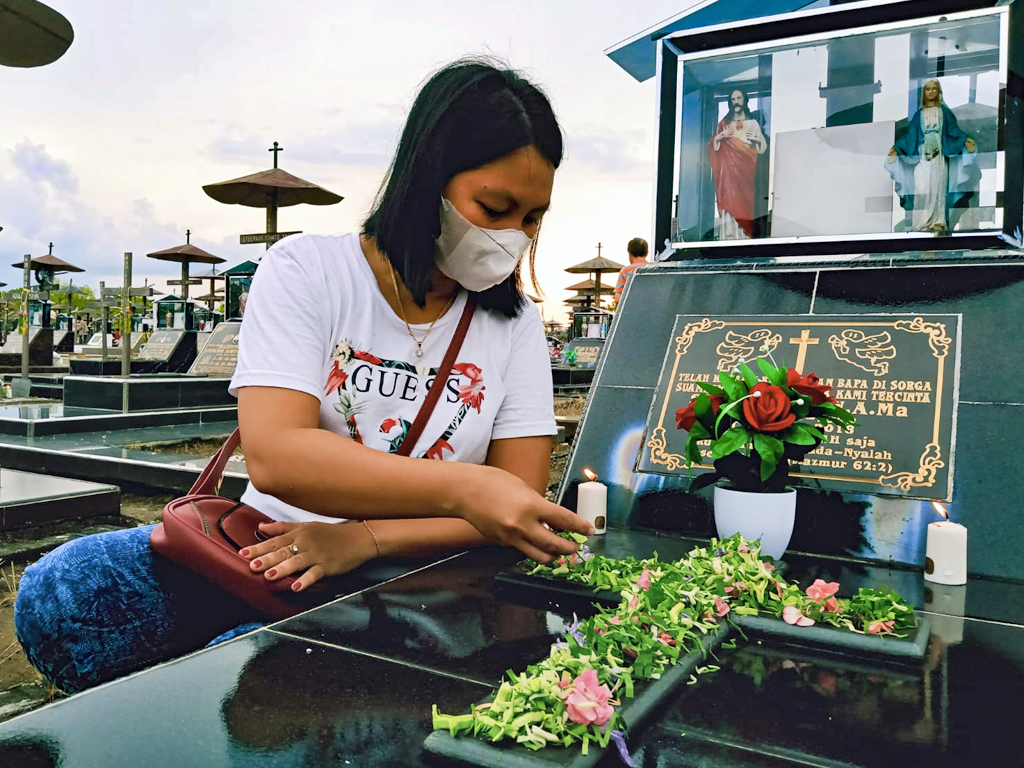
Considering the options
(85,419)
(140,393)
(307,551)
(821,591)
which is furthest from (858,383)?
(140,393)

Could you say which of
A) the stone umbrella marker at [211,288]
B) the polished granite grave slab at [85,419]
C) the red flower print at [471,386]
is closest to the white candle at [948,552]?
the red flower print at [471,386]

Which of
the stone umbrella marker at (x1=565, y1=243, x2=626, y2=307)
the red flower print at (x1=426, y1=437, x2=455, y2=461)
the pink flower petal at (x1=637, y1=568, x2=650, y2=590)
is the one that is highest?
the stone umbrella marker at (x1=565, y1=243, x2=626, y2=307)

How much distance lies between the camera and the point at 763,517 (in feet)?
6.47

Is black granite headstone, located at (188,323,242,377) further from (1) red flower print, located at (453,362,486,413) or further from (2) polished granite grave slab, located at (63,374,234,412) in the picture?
(1) red flower print, located at (453,362,486,413)

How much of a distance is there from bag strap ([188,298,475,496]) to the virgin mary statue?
2.84 metres

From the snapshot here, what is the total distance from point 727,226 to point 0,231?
6690 mm

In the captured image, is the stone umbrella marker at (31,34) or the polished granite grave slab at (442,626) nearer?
the polished granite grave slab at (442,626)

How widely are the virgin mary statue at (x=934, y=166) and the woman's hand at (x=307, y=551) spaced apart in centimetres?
324

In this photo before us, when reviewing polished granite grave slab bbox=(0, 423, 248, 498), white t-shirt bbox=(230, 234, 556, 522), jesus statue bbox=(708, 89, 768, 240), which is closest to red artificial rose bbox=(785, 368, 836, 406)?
white t-shirt bbox=(230, 234, 556, 522)

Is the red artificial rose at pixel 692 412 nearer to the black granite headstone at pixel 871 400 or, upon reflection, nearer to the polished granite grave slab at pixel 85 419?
the black granite headstone at pixel 871 400

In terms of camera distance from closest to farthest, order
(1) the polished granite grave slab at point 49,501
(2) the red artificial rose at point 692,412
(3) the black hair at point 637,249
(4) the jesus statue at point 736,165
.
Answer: (2) the red artificial rose at point 692,412 < (1) the polished granite grave slab at point 49,501 < (4) the jesus statue at point 736,165 < (3) the black hair at point 637,249

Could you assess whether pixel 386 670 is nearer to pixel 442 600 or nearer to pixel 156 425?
pixel 442 600

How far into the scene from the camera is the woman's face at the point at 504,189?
5.60 feet

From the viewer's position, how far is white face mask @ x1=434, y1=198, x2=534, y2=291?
5.82ft
